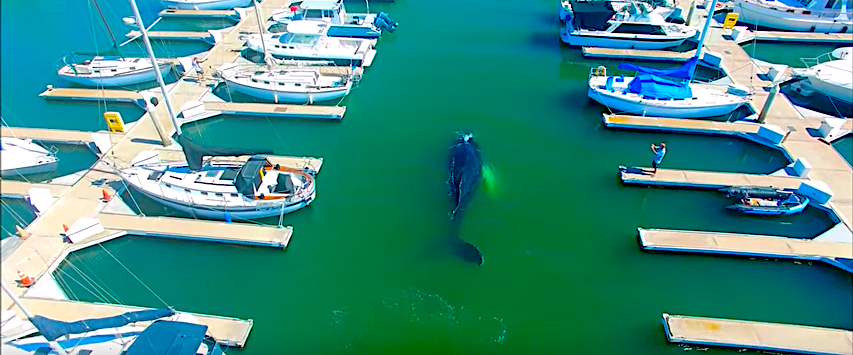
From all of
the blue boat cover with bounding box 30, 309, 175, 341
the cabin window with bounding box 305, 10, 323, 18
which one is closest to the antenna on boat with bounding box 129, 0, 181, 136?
the blue boat cover with bounding box 30, 309, 175, 341

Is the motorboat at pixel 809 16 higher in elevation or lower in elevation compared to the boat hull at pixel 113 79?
higher

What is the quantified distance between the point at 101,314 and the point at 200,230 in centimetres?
553

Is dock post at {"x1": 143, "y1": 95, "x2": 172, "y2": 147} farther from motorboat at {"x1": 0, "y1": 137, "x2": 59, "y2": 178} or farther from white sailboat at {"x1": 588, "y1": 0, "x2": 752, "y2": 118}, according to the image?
white sailboat at {"x1": 588, "y1": 0, "x2": 752, "y2": 118}

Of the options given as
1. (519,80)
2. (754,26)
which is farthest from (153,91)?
(754,26)

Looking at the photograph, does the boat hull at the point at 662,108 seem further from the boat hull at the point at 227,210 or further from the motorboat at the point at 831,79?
the boat hull at the point at 227,210

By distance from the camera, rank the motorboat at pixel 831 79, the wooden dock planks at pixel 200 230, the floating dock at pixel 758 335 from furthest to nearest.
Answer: the motorboat at pixel 831 79
the wooden dock planks at pixel 200 230
the floating dock at pixel 758 335

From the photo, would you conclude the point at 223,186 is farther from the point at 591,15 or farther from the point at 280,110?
the point at 591,15

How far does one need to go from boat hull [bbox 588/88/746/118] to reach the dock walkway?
2261 centimetres

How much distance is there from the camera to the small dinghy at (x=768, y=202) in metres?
26.3

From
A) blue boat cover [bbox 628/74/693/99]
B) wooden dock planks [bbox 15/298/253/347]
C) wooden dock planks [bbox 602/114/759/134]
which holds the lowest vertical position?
wooden dock planks [bbox 15/298/253/347]

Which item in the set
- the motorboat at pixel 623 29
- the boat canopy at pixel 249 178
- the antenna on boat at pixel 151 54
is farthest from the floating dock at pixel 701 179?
the antenna on boat at pixel 151 54

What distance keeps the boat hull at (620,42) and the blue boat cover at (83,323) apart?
118 feet

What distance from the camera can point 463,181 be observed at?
27.4m

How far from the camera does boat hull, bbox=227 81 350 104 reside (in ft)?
115
